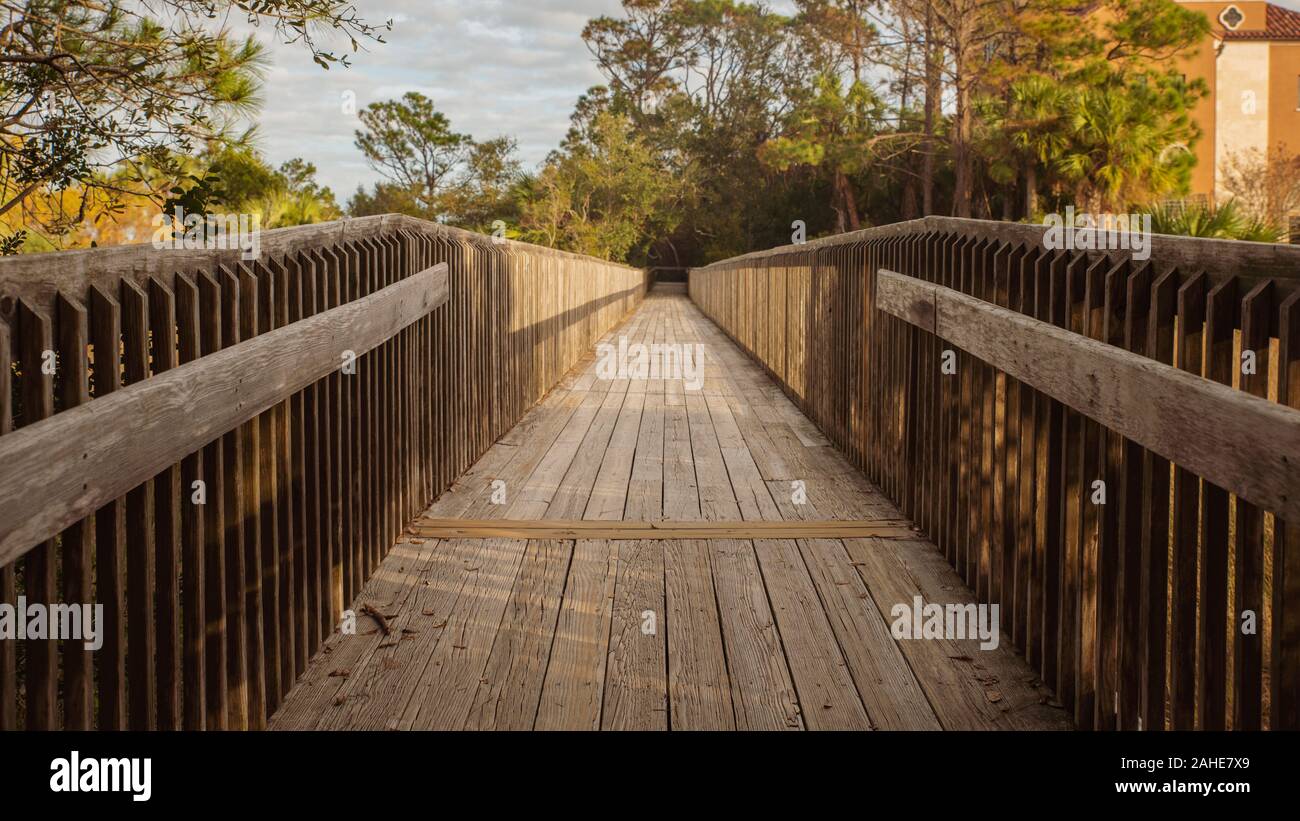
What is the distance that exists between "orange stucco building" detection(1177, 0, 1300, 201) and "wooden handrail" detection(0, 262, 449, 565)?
39.7 meters

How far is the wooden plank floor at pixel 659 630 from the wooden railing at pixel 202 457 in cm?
27

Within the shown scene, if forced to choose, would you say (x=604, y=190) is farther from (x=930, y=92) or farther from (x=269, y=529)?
(x=269, y=529)

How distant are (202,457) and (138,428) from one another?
561 millimetres

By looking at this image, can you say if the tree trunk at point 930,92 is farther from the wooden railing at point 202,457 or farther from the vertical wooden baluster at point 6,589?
the vertical wooden baluster at point 6,589

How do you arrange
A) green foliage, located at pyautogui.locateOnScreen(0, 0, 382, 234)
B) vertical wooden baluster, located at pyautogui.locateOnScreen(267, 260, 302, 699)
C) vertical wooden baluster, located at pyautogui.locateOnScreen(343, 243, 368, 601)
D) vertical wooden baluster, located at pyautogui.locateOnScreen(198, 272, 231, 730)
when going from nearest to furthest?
1. vertical wooden baluster, located at pyautogui.locateOnScreen(198, 272, 231, 730)
2. vertical wooden baluster, located at pyautogui.locateOnScreen(267, 260, 302, 699)
3. vertical wooden baluster, located at pyautogui.locateOnScreen(343, 243, 368, 601)
4. green foliage, located at pyautogui.locateOnScreen(0, 0, 382, 234)

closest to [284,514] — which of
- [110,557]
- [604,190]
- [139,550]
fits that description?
[139,550]

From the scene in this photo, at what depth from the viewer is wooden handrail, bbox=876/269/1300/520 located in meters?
1.84

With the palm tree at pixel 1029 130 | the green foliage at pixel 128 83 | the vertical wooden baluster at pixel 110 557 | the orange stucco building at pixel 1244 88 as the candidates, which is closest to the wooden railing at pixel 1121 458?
the vertical wooden baluster at pixel 110 557

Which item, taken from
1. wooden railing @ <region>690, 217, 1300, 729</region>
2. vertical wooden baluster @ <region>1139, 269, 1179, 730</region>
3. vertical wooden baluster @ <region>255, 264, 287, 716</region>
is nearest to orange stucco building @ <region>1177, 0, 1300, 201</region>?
wooden railing @ <region>690, 217, 1300, 729</region>

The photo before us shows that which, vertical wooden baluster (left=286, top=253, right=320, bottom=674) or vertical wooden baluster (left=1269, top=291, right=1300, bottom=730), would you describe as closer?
vertical wooden baluster (left=1269, top=291, right=1300, bottom=730)

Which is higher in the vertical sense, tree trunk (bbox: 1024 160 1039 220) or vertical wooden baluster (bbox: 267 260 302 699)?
tree trunk (bbox: 1024 160 1039 220)

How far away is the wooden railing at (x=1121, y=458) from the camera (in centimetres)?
204

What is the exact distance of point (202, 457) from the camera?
2.56 m

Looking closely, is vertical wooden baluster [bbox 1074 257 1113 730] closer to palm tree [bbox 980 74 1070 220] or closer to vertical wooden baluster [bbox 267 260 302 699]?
vertical wooden baluster [bbox 267 260 302 699]
